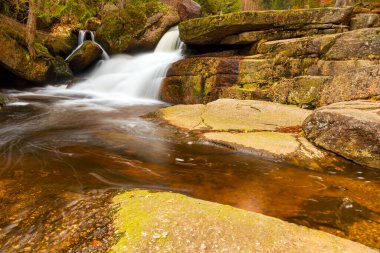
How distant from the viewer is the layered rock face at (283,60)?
23.7ft

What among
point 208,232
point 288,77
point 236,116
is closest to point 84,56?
point 288,77

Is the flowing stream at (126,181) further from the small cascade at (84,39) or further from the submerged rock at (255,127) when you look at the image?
the small cascade at (84,39)

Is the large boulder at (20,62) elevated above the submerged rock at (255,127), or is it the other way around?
the large boulder at (20,62)

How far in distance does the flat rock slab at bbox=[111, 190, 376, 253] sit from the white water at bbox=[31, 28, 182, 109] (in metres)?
7.69

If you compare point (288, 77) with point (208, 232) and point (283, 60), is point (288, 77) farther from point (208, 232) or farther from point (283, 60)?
point (208, 232)

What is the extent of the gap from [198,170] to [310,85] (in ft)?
15.8

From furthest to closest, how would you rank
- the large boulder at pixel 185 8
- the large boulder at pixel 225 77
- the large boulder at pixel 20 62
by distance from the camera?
the large boulder at pixel 185 8, the large boulder at pixel 20 62, the large boulder at pixel 225 77

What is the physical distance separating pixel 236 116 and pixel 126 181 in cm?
358

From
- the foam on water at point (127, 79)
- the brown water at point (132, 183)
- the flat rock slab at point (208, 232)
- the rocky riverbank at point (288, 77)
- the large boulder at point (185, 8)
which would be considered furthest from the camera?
the large boulder at point (185, 8)

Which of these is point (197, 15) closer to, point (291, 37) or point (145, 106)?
point (291, 37)

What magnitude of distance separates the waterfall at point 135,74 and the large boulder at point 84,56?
1.96 ft

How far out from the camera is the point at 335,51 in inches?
311

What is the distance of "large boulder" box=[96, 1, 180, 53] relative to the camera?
15422 mm

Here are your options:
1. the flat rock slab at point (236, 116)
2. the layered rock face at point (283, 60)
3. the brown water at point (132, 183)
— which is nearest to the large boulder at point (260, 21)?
the layered rock face at point (283, 60)
